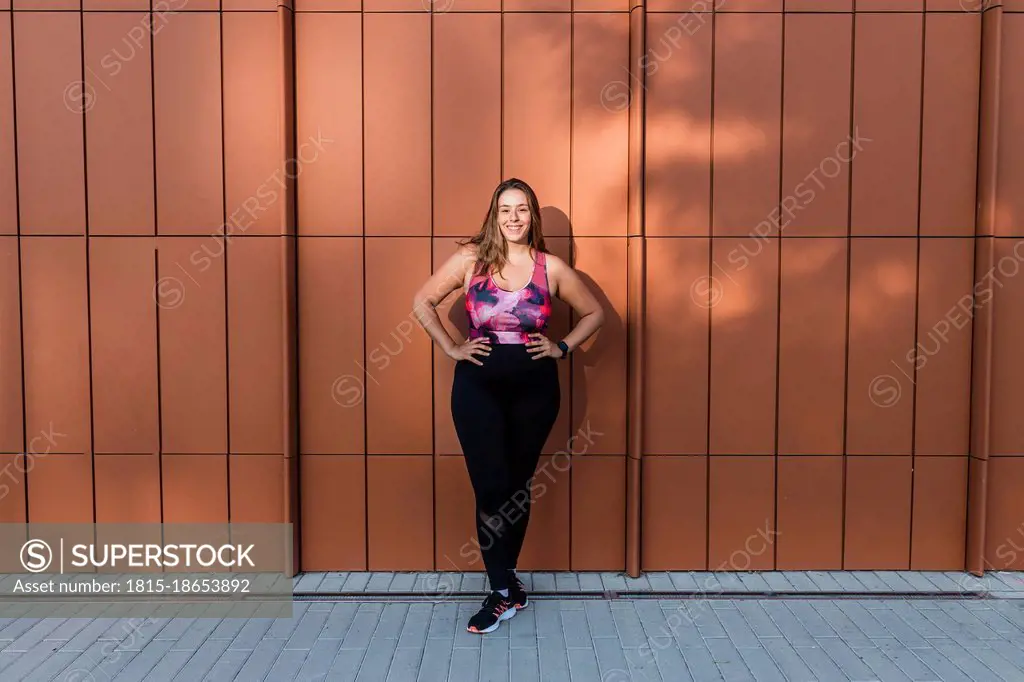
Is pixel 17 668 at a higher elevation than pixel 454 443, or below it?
below

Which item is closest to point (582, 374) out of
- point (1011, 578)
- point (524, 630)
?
point (524, 630)

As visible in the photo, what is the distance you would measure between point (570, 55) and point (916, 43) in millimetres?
2051

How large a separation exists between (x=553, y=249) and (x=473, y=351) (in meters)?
0.94

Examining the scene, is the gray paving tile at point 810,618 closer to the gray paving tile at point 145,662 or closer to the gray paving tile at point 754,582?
the gray paving tile at point 754,582

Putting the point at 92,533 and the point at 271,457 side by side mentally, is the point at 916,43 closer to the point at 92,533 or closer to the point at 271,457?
the point at 271,457

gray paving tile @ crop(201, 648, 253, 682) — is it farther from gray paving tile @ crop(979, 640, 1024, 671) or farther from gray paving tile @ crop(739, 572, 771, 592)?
gray paving tile @ crop(979, 640, 1024, 671)

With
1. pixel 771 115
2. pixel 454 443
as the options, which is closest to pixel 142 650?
pixel 454 443

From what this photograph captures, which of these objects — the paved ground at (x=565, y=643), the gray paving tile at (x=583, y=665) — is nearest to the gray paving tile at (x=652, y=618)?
the paved ground at (x=565, y=643)

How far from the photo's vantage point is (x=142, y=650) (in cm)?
310

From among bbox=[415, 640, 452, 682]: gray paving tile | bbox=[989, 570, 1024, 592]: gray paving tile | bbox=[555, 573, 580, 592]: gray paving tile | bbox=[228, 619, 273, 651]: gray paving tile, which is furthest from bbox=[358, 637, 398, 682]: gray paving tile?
bbox=[989, 570, 1024, 592]: gray paving tile

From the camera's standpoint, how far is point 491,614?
10.9 ft

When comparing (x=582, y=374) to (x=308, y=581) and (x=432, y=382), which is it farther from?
(x=308, y=581)

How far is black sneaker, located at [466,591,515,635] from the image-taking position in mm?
3260

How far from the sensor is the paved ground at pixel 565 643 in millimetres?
2908
